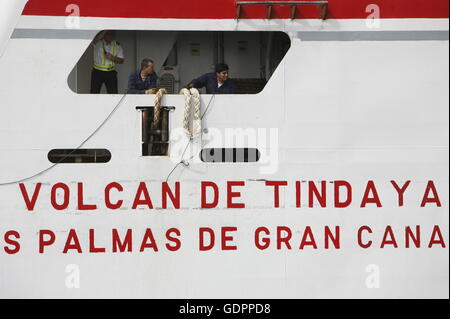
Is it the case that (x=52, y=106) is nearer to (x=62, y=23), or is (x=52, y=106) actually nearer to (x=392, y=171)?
(x=62, y=23)

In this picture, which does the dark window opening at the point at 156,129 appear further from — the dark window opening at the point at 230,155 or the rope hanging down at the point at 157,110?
the dark window opening at the point at 230,155

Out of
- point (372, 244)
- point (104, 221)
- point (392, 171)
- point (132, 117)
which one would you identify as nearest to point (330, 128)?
point (392, 171)

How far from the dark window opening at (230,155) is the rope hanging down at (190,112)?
407mm

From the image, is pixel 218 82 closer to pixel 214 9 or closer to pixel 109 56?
pixel 214 9

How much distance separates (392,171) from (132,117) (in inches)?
86.8

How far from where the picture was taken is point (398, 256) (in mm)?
5449

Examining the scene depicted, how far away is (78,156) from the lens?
5.38m

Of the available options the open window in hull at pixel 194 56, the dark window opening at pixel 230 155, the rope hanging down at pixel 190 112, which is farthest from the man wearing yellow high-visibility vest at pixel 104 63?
the dark window opening at pixel 230 155

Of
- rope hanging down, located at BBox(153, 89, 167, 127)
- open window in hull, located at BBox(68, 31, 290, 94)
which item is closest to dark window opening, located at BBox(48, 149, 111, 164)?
rope hanging down, located at BBox(153, 89, 167, 127)

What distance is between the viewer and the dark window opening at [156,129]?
5352 mm

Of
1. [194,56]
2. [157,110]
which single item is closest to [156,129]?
[157,110]

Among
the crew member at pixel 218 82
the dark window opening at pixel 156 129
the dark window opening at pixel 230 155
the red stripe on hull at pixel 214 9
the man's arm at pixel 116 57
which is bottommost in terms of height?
the dark window opening at pixel 230 155

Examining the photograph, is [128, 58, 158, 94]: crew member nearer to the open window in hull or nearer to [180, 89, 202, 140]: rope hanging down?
[180, 89, 202, 140]: rope hanging down

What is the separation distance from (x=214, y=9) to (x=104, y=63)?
3.98 ft
